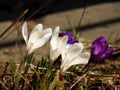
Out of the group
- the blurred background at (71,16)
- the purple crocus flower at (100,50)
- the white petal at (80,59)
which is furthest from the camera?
the blurred background at (71,16)

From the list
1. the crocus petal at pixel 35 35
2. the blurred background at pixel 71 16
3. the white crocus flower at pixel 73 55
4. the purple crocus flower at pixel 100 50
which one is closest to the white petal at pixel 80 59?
the white crocus flower at pixel 73 55

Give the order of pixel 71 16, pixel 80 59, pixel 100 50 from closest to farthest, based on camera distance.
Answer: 1. pixel 80 59
2. pixel 100 50
3. pixel 71 16

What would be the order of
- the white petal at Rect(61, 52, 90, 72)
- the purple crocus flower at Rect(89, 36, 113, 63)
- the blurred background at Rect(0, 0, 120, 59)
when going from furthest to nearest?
the blurred background at Rect(0, 0, 120, 59), the purple crocus flower at Rect(89, 36, 113, 63), the white petal at Rect(61, 52, 90, 72)

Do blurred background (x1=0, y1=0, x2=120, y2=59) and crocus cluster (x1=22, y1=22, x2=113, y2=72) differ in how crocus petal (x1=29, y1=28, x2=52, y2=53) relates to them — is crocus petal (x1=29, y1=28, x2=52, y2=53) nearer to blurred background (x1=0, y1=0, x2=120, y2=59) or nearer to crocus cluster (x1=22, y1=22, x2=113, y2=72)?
crocus cluster (x1=22, y1=22, x2=113, y2=72)

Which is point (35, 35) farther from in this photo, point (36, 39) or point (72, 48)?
point (72, 48)

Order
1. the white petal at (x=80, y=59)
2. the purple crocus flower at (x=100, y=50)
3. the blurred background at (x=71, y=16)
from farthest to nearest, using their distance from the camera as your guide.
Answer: the blurred background at (x=71, y=16)
the purple crocus flower at (x=100, y=50)
the white petal at (x=80, y=59)

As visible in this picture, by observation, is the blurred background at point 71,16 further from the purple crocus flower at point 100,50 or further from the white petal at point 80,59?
the white petal at point 80,59

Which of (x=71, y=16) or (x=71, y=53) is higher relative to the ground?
(x=71, y=16)

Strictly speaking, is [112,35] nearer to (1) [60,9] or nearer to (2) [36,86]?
(1) [60,9]

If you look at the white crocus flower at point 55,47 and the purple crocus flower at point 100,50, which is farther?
the purple crocus flower at point 100,50

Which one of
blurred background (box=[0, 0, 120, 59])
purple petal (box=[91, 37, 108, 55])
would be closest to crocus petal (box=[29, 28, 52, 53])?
purple petal (box=[91, 37, 108, 55])

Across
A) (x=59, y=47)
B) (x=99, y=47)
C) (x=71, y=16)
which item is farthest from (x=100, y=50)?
(x=71, y=16)
